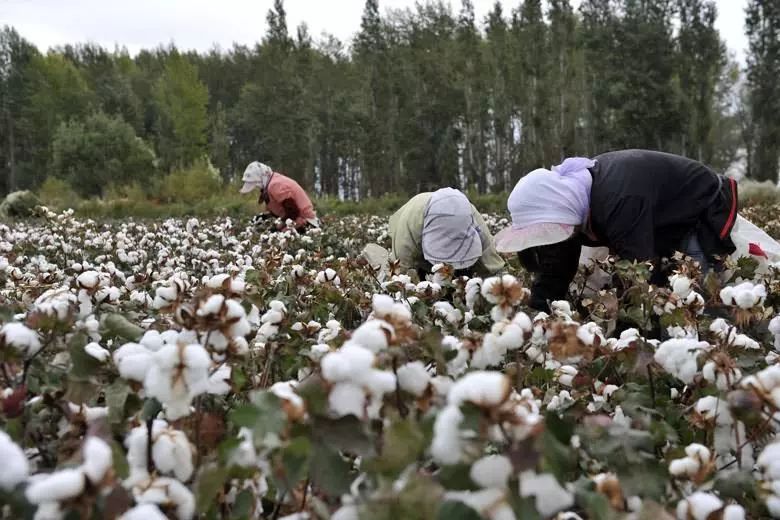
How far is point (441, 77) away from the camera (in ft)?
126

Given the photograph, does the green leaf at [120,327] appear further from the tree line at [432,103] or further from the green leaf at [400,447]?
the tree line at [432,103]

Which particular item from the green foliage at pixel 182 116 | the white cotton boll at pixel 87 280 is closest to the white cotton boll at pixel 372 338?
the white cotton boll at pixel 87 280

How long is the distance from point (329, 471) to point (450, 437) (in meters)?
0.12

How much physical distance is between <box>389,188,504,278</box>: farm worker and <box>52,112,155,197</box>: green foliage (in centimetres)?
3510

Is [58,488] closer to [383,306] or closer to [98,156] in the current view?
[383,306]

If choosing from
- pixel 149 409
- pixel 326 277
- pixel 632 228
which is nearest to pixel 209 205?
pixel 632 228

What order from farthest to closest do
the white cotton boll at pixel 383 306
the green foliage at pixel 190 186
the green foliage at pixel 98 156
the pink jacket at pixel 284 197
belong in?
the green foliage at pixel 98 156
the green foliage at pixel 190 186
the pink jacket at pixel 284 197
the white cotton boll at pixel 383 306

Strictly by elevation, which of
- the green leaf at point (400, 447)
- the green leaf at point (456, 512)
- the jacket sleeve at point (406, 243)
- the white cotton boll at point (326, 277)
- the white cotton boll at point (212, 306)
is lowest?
the jacket sleeve at point (406, 243)

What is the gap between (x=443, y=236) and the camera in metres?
3.88

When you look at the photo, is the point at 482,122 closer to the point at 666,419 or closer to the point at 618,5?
the point at 618,5

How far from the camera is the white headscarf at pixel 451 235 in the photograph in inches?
151

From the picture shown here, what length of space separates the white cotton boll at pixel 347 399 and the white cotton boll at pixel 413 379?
0.39ft

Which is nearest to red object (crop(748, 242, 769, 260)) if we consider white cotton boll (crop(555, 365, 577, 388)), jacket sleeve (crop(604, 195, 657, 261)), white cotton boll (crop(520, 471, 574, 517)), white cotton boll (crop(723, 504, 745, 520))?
jacket sleeve (crop(604, 195, 657, 261))

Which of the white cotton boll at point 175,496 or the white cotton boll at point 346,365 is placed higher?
the white cotton boll at point 346,365
